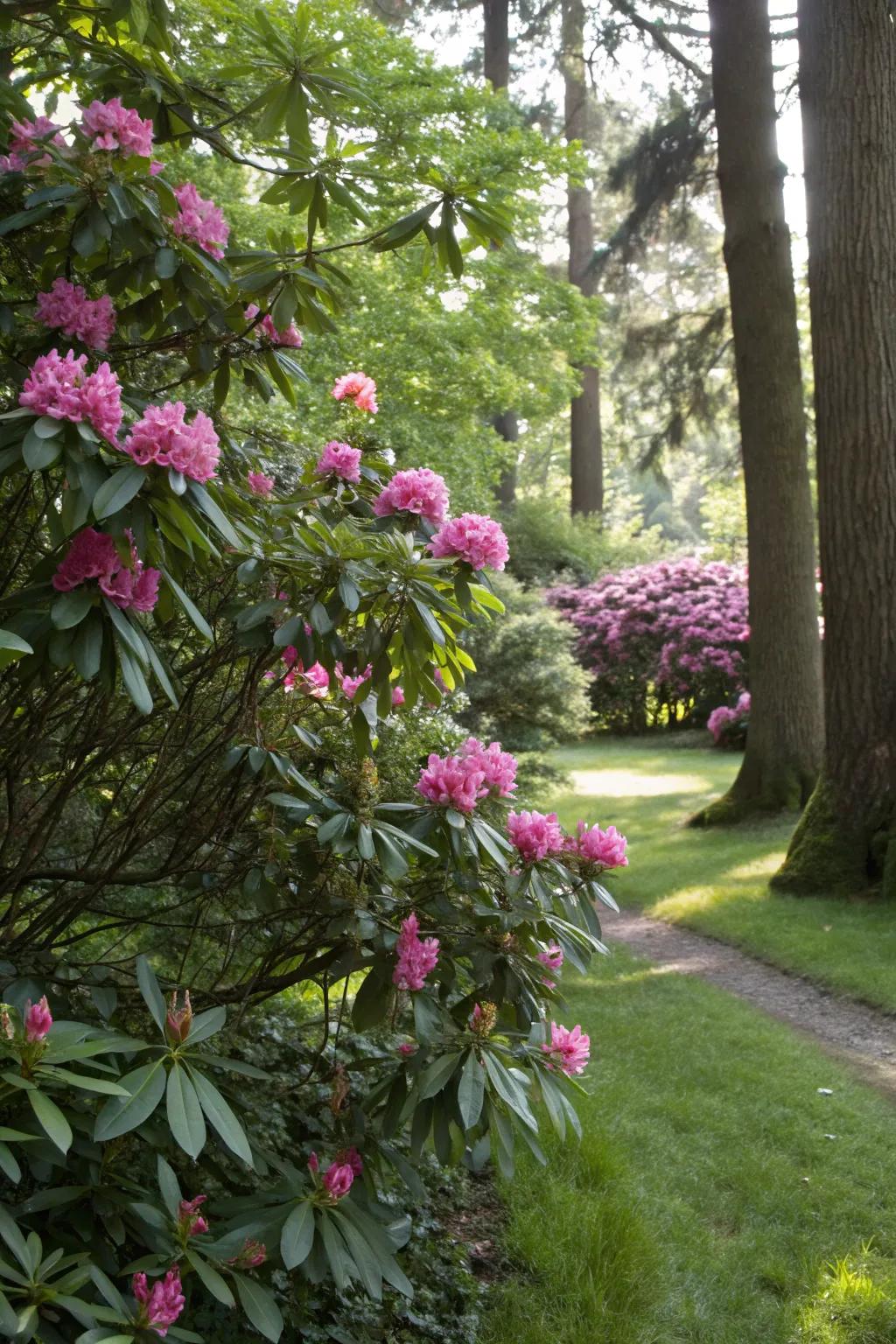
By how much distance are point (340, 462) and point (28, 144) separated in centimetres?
88

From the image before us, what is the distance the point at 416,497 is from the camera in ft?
8.18

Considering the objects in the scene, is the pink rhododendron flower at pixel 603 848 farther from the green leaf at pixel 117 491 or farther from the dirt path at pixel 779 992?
the dirt path at pixel 779 992

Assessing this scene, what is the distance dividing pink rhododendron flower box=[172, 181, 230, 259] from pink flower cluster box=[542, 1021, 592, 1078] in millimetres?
1741

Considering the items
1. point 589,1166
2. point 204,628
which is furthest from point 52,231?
point 589,1166

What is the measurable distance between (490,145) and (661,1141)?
9938 millimetres

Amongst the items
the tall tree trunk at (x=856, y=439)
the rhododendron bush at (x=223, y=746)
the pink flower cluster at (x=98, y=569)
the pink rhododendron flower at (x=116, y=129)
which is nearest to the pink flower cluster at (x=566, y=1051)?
the rhododendron bush at (x=223, y=746)

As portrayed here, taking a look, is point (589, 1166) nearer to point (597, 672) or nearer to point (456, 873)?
point (456, 873)

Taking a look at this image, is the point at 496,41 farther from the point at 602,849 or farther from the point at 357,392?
the point at 602,849

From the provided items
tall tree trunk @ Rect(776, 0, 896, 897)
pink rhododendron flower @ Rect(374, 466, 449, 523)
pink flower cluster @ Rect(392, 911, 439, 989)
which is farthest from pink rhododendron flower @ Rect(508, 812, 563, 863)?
tall tree trunk @ Rect(776, 0, 896, 897)

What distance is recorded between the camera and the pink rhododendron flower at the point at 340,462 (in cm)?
266

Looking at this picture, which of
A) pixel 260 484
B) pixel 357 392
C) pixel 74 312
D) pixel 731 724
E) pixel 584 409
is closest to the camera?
pixel 74 312

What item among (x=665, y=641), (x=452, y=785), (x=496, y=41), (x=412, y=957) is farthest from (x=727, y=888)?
(x=496, y=41)

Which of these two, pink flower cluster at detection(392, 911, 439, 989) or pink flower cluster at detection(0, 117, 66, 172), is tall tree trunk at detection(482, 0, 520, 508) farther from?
pink flower cluster at detection(392, 911, 439, 989)

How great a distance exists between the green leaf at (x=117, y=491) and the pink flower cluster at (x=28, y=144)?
0.97 m
